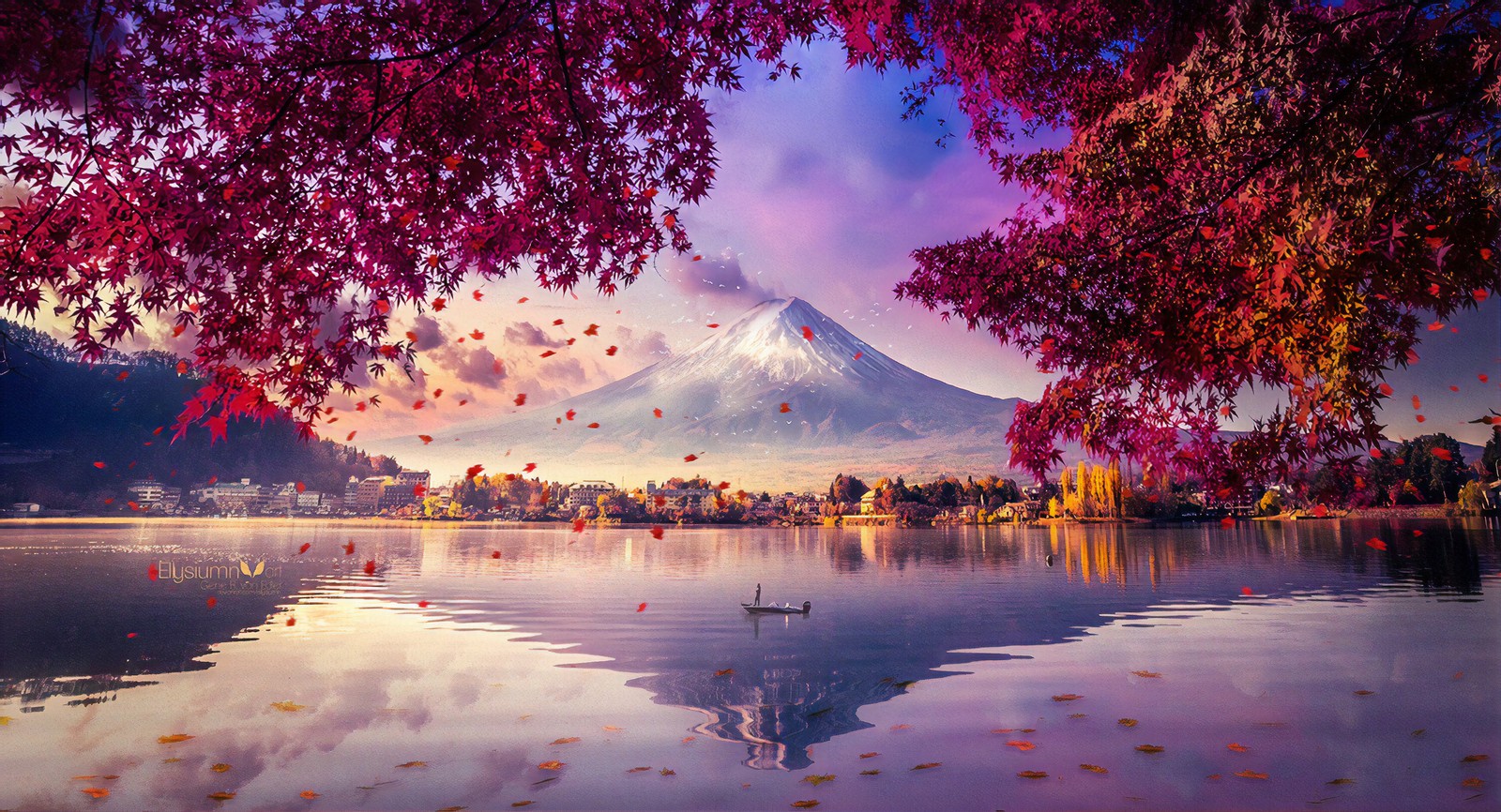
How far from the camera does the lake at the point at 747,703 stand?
233 inches

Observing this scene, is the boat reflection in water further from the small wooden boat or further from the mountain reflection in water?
the small wooden boat

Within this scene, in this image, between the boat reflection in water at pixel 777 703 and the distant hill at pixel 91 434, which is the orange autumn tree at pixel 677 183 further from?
the distant hill at pixel 91 434

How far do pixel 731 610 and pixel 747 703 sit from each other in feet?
34.1

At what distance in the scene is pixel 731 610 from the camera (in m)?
19.5

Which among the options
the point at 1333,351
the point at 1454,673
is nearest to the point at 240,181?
the point at 1333,351

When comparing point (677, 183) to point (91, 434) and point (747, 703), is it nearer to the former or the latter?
point (747, 703)

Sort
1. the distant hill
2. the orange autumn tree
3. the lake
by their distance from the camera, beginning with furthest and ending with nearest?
the distant hill → the lake → the orange autumn tree

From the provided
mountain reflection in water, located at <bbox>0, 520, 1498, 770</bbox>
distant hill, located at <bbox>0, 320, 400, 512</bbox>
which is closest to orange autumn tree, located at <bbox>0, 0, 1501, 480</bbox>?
mountain reflection in water, located at <bbox>0, 520, 1498, 770</bbox>

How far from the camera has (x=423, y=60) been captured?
16.2 feet

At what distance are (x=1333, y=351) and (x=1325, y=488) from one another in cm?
118

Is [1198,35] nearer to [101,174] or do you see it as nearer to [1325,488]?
[1325,488]

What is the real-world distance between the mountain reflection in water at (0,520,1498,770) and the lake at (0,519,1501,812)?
13 centimetres

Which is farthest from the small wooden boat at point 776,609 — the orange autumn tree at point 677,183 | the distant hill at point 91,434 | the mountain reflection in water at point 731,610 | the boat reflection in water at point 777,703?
the distant hill at point 91,434

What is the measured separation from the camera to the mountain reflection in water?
10.0m
